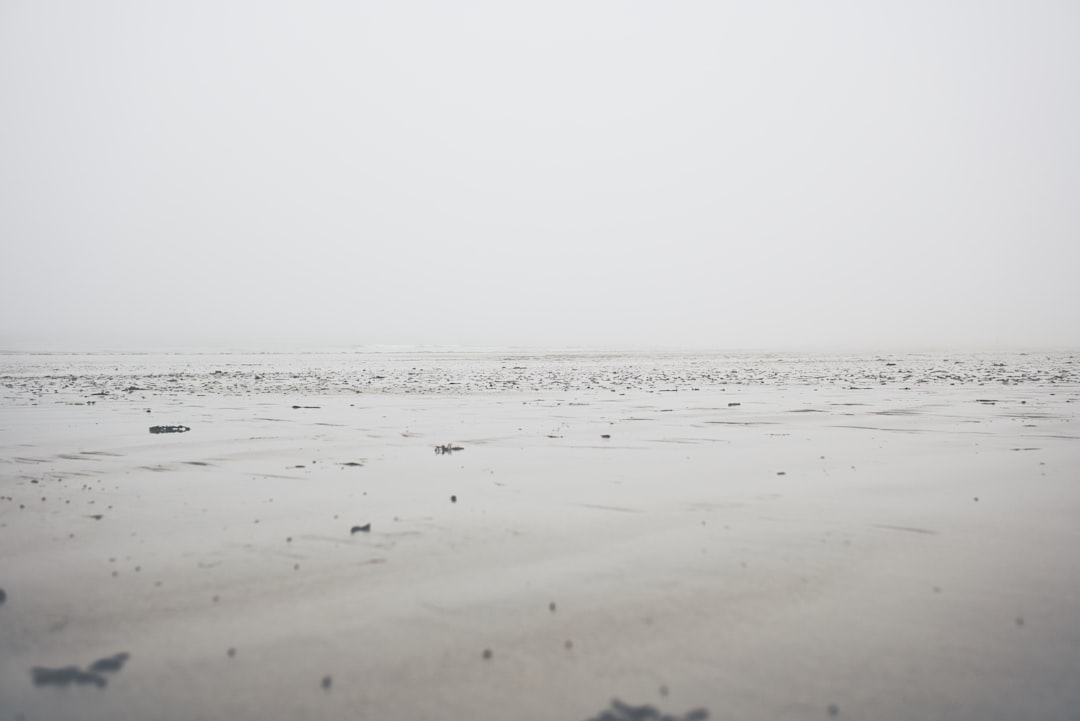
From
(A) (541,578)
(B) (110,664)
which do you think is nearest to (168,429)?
(B) (110,664)

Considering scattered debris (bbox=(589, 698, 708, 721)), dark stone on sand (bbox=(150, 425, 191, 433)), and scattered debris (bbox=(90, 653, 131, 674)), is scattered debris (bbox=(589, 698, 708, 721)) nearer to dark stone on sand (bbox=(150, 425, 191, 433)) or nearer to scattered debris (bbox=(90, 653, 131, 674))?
scattered debris (bbox=(90, 653, 131, 674))

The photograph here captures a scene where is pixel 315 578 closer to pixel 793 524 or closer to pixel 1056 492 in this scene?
pixel 793 524

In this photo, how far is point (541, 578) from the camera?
368 centimetres

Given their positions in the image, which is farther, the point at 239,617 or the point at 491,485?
the point at 491,485

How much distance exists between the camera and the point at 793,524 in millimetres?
4699

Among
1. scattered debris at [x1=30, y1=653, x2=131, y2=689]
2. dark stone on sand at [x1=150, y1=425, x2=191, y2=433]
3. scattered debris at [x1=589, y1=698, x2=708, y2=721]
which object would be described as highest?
dark stone on sand at [x1=150, y1=425, x2=191, y2=433]

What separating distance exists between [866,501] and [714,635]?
3050 millimetres

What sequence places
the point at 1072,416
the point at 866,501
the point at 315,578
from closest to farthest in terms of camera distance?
the point at 315,578 < the point at 866,501 < the point at 1072,416

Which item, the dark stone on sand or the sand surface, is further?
the dark stone on sand

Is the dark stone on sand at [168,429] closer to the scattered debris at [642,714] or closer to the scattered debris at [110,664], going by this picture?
the scattered debris at [110,664]

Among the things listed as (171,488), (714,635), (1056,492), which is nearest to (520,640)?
(714,635)

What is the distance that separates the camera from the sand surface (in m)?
2.51

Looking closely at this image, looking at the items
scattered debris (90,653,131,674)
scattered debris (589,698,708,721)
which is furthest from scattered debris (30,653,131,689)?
scattered debris (589,698,708,721)

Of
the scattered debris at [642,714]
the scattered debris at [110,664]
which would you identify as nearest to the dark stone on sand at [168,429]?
the scattered debris at [110,664]
